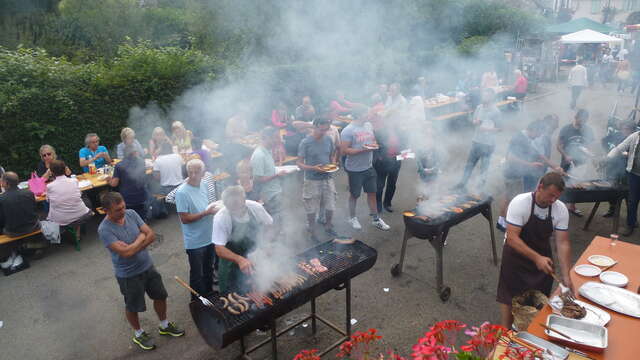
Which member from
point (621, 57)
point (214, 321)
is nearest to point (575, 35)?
point (621, 57)

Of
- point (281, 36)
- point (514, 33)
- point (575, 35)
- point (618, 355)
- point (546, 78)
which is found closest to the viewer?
point (618, 355)

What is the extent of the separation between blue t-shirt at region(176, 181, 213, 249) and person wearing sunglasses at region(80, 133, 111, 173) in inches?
158

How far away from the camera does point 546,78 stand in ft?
70.1

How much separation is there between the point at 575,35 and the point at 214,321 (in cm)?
1826

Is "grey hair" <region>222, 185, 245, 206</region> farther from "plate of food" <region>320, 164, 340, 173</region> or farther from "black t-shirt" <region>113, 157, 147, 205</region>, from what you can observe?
"black t-shirt" <region>113, 157, 147, 205</region>

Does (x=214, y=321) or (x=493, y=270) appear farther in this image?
(x=493, y=270)

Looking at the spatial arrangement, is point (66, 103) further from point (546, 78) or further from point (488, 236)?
point (546, 78)

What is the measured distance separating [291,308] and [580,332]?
6.92 feet

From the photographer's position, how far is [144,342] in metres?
4.09

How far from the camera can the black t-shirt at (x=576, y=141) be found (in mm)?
6672

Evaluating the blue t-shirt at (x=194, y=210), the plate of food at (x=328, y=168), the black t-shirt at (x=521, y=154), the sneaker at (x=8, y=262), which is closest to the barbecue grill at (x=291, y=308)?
the blue t-shirt at (x=194, y=210)

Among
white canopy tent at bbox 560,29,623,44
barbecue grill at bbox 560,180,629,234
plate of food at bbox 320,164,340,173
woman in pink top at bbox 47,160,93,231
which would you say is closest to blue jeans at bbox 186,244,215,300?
plate of food at bbox 320,164,340,173

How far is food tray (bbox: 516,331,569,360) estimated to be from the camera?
2.62 metres

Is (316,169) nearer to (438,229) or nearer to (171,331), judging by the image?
(438,229)
